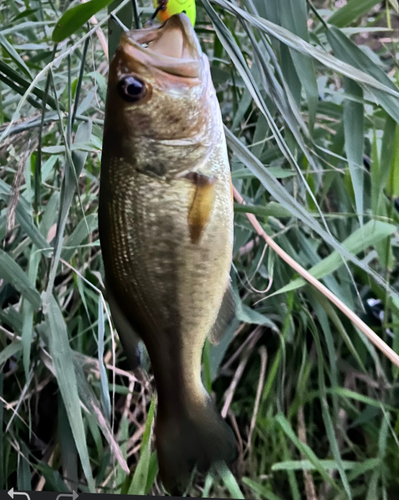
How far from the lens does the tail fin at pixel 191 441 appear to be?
0.40 m

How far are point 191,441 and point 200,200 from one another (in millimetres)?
233

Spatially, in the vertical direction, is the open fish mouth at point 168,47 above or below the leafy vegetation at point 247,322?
above

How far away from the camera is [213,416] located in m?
0.41

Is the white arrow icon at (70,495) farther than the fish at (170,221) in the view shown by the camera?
Yes

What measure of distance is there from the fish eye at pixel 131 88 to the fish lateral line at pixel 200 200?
0.07m

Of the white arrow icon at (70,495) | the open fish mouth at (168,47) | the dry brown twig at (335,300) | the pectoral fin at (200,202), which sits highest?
the open fish mouth at (168,47)

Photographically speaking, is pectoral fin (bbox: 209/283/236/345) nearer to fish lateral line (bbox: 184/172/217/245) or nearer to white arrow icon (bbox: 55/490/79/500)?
fish lateral line (bbox: 184/172/217/245)

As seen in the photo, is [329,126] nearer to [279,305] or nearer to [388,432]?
[279,305]

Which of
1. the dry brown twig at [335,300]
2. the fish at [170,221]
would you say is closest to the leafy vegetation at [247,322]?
the dry brown twig at [335,300]

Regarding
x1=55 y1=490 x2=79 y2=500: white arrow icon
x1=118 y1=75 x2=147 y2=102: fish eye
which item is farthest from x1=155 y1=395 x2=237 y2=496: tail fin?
x1=118 y1=75 x2=147 y2=102: fish eye

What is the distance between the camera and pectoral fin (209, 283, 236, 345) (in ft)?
1.31

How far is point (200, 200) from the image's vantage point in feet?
1.13

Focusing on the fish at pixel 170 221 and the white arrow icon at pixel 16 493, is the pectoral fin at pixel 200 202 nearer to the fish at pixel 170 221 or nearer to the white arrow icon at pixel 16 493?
the fish at pixel 170 221

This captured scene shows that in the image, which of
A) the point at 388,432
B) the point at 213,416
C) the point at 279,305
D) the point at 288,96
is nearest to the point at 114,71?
the point at 288,96
